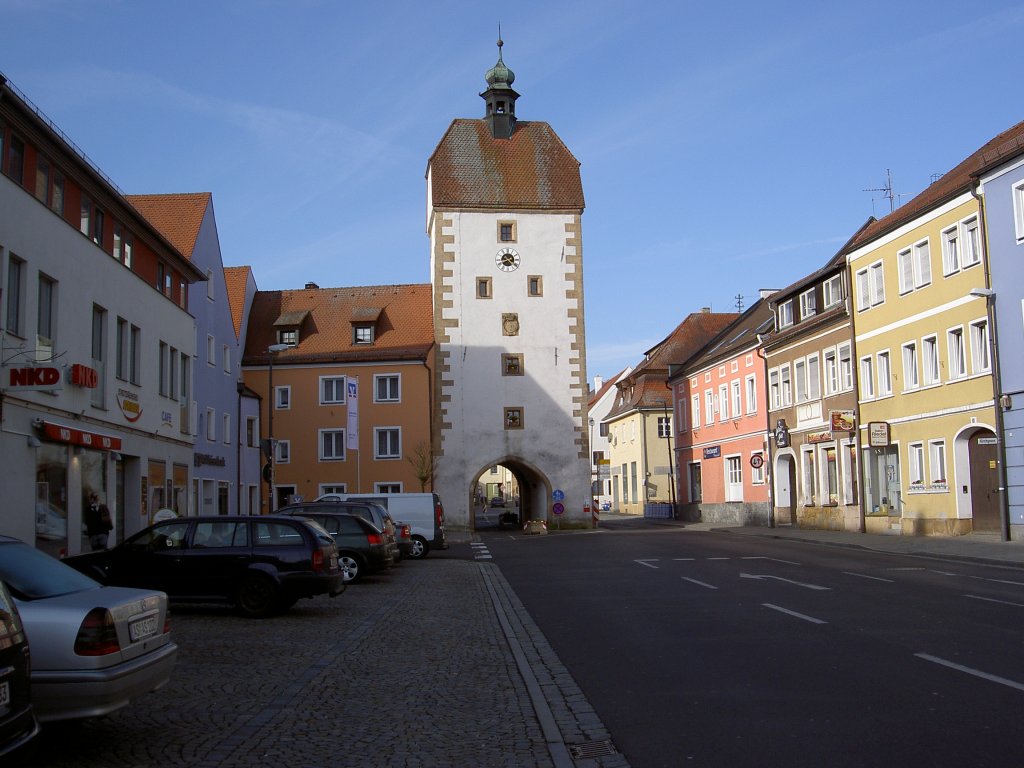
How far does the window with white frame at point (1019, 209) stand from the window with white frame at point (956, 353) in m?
4.49

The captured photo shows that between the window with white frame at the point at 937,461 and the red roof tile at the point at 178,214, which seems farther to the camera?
the red roof tile at the point at 178,214

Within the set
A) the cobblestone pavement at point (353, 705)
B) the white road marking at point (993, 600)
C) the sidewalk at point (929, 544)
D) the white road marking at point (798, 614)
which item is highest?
the sidewalk at point (929, 544)

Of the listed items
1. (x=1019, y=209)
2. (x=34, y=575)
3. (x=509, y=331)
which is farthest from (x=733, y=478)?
(x=34, y=575)

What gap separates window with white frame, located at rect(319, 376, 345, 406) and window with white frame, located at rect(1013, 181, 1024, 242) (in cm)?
3551

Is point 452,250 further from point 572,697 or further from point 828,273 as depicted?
point 572,697

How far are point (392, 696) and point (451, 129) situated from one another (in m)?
52.9

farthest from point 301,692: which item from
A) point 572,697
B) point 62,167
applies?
point 62,167

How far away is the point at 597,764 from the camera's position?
22.5 feet

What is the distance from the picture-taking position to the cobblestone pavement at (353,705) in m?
7.20

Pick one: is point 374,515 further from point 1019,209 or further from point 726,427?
point 726,427

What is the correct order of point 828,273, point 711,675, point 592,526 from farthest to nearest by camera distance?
point 592,526 < point 828,273 < point 711,675

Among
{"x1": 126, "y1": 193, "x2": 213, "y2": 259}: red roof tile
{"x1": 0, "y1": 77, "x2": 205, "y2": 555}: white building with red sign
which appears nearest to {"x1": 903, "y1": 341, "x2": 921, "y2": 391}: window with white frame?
{"x1": 0, "y1": 77, "x2": 205, "y2": 555}: white building with red sign

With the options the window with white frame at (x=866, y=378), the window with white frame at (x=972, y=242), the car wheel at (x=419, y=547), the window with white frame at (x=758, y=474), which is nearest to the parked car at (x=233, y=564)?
the car wheel at (x=419, y=547)

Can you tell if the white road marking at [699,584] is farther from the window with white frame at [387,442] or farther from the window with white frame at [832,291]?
the window with white frame at [387,442]
